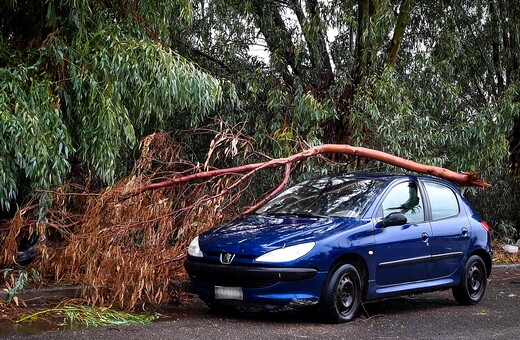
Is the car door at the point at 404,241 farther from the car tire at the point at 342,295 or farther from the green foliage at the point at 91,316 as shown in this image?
the green foliage at the point at 91,316

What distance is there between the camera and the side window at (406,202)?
8.62 m

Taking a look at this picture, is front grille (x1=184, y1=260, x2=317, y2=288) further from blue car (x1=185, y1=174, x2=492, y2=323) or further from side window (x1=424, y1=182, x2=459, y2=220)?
side window (x1=424, y1=182, x2=459, y2=220)

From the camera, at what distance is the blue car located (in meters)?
7.48

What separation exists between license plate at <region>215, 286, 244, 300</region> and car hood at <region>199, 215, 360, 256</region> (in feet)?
1.23

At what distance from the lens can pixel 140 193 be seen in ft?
29.8

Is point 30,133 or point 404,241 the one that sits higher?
point 30,133

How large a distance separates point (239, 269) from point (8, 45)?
4422 millimetres

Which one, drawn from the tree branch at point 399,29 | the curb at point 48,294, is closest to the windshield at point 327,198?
the curb at point 48,294

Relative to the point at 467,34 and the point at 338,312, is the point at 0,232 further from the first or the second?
the point at 467,34

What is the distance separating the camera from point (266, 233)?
7.82 meters

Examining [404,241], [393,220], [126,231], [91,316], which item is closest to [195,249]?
[126,231]

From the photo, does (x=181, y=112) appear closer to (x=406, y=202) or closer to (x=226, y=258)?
(x=406, y=202)

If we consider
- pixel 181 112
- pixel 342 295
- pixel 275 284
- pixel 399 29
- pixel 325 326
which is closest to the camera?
pixel 275 284

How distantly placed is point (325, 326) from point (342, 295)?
1.25 feet
